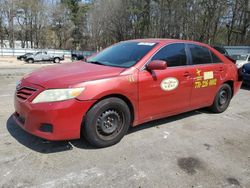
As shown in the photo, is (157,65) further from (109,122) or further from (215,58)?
(215,58)

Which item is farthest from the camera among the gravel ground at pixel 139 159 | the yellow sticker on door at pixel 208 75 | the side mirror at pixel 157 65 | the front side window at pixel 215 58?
the front side window at pixel 215 58

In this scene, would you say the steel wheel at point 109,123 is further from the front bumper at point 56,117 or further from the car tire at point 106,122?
the front bumper at point 56,117

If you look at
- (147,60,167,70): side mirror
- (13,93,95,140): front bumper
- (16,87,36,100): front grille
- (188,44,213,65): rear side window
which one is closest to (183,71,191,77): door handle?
(188,44,213,65): rear side window

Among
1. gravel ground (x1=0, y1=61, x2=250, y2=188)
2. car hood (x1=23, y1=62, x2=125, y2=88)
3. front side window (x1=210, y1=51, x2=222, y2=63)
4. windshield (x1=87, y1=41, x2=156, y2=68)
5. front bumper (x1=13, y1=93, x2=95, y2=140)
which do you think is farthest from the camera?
front side window (x1=210, y1=51, x2=222, y2=63)

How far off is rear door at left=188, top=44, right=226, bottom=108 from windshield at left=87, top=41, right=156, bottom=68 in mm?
1042

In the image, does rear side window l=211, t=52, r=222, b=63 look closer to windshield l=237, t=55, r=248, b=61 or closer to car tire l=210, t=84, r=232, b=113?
car tire l=210, t=84, r=232, b=113

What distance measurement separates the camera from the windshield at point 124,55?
4.21 metres

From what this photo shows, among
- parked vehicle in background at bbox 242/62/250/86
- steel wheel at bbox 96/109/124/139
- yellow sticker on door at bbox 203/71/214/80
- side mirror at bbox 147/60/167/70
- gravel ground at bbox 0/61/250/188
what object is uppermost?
side mirror at bbox 147/60/167/70

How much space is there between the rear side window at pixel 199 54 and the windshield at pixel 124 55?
98 centimetres

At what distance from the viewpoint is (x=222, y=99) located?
5.84 m

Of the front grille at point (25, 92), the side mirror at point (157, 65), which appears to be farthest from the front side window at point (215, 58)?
the front grille at point (25, 92)

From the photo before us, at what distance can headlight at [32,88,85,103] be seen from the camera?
10.9 feet

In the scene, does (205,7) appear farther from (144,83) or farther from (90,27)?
(144,83)

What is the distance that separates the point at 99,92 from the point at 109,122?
0.54 metres
